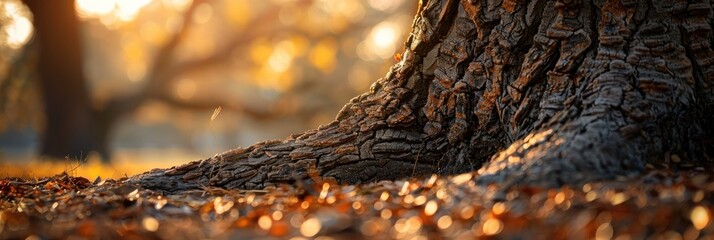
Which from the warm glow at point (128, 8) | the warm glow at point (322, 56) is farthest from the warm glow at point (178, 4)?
the warm glow at point (322, 56)

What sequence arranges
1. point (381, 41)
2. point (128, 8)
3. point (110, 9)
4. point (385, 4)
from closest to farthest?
point (110, 9) < point (128, 8) < point (381, 41) < point (385, 4)

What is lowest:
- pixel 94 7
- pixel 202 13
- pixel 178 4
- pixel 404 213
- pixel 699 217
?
pixel 699 217

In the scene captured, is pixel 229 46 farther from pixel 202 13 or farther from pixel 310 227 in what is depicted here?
pixel 310 227

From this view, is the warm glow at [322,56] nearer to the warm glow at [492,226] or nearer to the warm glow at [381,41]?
the warm glow at [381,41]

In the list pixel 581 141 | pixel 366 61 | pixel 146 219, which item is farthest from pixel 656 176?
pixel 366 61

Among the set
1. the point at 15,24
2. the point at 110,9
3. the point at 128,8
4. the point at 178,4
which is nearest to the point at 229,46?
the point at 178,4

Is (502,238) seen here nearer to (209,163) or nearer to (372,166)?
(372,166)
